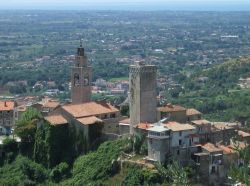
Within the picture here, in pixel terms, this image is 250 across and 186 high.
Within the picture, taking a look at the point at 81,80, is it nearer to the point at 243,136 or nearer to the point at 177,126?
the point at 243,136

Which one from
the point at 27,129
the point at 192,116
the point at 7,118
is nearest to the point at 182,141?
the point at 192,116

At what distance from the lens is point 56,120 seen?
47.9m

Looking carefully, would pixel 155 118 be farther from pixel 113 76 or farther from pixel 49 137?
pixel 113 76

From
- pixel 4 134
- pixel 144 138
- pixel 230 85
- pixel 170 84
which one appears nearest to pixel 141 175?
pixel 144 138

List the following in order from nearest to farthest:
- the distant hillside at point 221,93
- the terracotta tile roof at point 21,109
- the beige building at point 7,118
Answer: the terracotta tile roof at point 21,109 < the beige building at point 7,118 < the distant hillside at point 221,93

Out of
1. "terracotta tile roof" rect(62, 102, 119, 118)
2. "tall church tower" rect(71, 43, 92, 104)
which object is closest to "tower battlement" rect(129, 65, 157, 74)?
"terracotta tile roof" rect(62, 102, 119, 118)

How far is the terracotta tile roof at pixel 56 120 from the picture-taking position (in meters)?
47.5

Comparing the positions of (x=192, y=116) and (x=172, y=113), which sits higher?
(x=172, y=113)

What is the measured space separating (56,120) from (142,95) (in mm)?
6004

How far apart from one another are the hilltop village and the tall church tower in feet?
0.10

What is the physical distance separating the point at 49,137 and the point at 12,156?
4.06m

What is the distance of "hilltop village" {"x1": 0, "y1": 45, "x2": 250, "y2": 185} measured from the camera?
4184 cm

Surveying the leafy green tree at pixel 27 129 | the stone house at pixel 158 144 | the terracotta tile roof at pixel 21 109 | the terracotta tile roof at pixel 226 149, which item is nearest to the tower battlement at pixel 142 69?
the stone house at pixel 158 144

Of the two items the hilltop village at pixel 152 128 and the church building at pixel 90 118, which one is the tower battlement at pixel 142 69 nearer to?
the hilltop village at pixel 152 128
